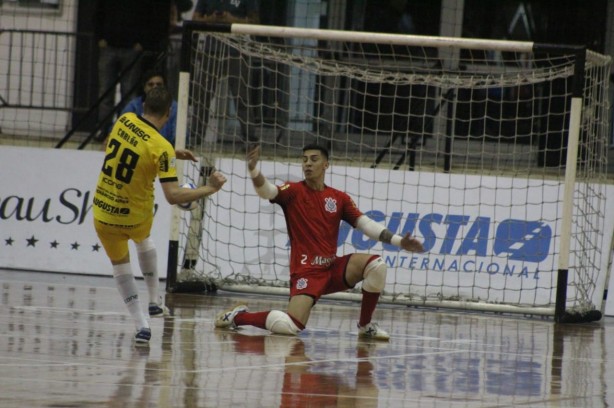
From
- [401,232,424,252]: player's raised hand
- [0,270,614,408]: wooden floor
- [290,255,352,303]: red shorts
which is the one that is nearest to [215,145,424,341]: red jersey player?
[290,255,352,303]: red shorts

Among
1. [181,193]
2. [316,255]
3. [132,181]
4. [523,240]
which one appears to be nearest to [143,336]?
[181,193]

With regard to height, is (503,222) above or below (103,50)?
below

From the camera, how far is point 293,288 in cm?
1139

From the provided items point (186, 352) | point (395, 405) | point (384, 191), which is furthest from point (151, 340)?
point (384, 191)

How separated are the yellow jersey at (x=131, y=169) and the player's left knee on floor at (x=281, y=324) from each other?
142 centimetres

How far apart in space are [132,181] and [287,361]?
2037 millimetres

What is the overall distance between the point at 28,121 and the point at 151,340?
10869 millimetres

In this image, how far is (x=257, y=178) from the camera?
1121 cm

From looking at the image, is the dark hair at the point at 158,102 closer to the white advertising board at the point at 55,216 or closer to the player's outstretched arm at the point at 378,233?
the player's outstretched arm at the point at 378,233

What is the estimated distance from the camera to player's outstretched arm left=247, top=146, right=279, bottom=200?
11.0 metres

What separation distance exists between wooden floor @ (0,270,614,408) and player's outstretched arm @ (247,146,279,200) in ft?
3.91

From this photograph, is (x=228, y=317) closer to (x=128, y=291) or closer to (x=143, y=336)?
(x=128, y=291)

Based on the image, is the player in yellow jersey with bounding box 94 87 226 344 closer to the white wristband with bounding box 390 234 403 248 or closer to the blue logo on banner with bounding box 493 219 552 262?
the white wristband with bounding box 390 234 403 248

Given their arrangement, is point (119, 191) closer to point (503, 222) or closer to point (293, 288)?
point (293, 288)
